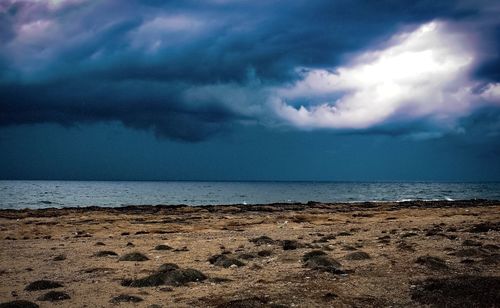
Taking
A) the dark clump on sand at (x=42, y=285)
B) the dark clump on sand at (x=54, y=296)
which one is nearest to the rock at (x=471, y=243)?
the dark clump on sand at (x=54, y=296)

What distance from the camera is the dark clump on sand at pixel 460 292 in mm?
11453

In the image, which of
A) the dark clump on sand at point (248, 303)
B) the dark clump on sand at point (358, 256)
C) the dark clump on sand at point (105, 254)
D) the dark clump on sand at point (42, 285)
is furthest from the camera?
the dark clump on sand at point (105, 254)

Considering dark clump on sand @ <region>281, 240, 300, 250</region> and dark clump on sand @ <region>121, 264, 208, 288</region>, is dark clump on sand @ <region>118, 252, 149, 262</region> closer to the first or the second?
dark clump on sand @ <region>121, 264, 208, 288</region>

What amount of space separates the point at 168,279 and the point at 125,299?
2.46 metres

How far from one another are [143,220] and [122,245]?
23314 millimetres

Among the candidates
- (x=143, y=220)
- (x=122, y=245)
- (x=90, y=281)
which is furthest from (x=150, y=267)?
(x=143, y=220)

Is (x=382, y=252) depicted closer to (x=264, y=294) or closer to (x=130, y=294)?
(x=264, y=294)

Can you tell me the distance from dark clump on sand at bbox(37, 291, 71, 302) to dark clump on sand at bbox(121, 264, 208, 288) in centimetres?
231

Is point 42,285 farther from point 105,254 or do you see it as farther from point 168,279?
point 105,254

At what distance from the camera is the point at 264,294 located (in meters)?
13.5

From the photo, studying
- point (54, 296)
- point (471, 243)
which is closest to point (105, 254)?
point (54, 296)

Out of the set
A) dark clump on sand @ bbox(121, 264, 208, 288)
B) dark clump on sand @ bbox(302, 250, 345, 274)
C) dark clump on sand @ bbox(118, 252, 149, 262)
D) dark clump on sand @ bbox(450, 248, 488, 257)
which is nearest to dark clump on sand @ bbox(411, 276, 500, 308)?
dark clump on sand @ bbox(302, 250, 345, 274)

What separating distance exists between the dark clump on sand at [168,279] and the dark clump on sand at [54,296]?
231 centimetres

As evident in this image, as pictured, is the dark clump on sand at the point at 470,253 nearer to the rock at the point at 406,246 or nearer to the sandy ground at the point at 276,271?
the sandy ground at the point at 276,271
